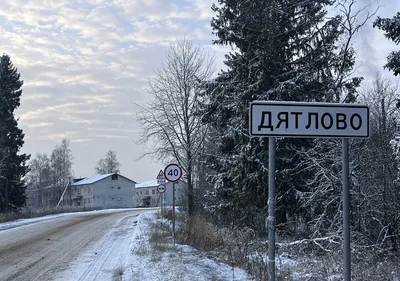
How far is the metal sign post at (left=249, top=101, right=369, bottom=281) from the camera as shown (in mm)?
4516

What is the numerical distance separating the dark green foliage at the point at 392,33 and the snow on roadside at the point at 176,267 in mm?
6339

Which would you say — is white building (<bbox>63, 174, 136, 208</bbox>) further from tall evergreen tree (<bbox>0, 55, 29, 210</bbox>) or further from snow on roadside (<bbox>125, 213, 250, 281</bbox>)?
snow on roadside (<bbox>125, 213, 250, 281</bbox>)

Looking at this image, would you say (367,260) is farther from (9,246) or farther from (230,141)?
(9,246)

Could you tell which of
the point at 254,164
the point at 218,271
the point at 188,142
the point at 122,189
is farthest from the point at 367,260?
the point at 122,189

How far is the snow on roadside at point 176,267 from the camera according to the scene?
31.1ft

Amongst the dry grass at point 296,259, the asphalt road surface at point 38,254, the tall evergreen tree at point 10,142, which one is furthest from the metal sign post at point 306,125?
the tall evergreen tree at point 10,142

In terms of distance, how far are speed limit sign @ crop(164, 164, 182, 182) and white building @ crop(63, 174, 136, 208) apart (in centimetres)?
9138

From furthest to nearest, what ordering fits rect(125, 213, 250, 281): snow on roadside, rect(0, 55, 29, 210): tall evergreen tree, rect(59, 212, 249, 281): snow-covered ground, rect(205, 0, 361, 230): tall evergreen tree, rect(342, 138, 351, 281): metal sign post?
rect(0, 55, 29, 210): tall evergreen tree → rect(205, 0, 361, 230): tall evergreen tree → rect(59, 212, 249, 281): snow-covered ground → rect(125, 213, 250, 281): snow on roadside → rect(342, 138, 351, 281): metal sign post

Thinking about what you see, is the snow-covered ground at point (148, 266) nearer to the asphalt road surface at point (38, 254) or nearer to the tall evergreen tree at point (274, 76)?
the asphalt road surface at point (38, 254)

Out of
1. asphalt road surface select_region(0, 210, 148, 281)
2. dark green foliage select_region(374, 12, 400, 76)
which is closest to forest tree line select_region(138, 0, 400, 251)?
dark green foliage select_region(374, 12, 400, 76)

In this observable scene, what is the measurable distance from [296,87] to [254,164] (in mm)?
3882

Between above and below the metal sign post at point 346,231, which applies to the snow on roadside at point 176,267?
below

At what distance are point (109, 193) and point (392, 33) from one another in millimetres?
102083

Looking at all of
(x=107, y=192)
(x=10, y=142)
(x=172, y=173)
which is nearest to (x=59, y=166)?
(x=107, y=192)
